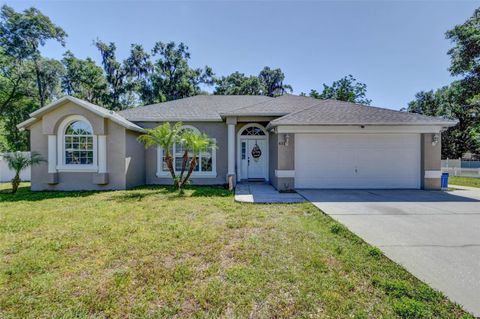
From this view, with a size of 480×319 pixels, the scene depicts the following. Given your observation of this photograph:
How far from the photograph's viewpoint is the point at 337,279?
322cm

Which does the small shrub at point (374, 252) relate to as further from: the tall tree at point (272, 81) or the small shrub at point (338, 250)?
the tall tree at point (272, 81)

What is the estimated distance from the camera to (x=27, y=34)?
25.2m

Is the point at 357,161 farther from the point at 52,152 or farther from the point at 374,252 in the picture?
the point at 52,152

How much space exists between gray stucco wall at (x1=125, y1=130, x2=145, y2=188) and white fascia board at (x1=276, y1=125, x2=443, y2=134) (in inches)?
285

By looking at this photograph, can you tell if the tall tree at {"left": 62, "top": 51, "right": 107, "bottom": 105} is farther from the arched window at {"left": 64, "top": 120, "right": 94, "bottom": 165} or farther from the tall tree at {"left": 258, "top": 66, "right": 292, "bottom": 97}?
the tall tree at {"left": 258, "top": 66, "right": 292, "bottom": 97}

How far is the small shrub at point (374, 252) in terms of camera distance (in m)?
3.91

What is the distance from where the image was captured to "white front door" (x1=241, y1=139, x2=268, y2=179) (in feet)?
44.0

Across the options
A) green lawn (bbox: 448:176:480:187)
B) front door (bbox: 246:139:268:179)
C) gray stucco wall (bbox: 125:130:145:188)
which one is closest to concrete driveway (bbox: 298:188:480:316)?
front door (bbox: 246:139:268:179)

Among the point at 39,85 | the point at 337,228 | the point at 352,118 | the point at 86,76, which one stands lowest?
the point at 337,228

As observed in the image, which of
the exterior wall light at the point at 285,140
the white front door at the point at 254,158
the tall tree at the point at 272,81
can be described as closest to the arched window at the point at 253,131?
the white front door at the point at 254,158

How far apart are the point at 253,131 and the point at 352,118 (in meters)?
5.26

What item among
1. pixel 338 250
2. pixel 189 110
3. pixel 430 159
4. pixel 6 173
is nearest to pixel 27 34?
pixel 6 173

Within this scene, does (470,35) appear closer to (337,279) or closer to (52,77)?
(337,279)

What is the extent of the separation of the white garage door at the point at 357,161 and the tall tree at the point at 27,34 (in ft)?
101
